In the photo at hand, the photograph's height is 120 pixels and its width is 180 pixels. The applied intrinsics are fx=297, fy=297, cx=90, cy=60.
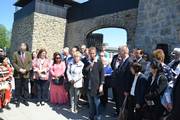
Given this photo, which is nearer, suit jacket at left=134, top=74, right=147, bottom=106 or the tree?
suit jacket at left=134, top=74, right=147, bottom=106

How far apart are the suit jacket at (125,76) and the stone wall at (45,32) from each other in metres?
11.9

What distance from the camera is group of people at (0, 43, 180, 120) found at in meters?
4.45

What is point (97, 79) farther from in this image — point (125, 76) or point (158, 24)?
point (158, 24)

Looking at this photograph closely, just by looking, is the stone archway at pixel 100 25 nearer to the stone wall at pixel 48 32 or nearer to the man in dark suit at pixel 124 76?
the stone wall at pixel 48 32

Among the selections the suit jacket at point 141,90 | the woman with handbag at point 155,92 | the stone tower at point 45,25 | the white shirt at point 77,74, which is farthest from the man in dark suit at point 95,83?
the stone tower at point 45,25

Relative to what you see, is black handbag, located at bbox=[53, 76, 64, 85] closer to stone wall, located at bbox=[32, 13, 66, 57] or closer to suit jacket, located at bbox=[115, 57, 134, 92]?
suit jacket, located at bbox=[115, 57, 134, 92]

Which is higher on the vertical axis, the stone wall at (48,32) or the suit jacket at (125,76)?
the stone wall at (48,32)

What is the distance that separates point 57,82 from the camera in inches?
274

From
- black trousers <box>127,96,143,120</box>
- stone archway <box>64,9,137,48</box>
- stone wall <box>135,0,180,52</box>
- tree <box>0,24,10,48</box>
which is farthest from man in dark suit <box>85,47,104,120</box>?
tree <box>0,24,10,48</box>

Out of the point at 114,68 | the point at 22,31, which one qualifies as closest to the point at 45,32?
the point at 22,31

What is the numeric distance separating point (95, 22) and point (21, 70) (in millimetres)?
8897

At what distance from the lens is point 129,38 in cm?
1214

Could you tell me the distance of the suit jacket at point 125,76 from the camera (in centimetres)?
520

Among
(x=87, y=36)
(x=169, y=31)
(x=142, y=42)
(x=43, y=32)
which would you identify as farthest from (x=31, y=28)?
(x=169, y=31)
